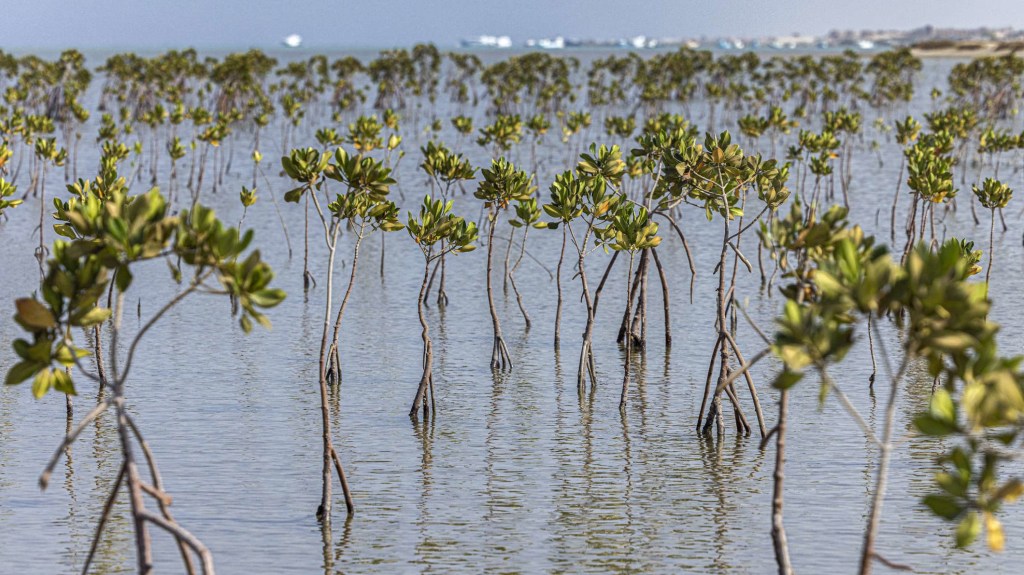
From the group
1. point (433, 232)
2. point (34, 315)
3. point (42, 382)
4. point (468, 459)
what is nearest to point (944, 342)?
point (34, 315)

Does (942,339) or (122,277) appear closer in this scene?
(942,339)

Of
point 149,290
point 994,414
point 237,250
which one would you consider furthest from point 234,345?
point 994,414

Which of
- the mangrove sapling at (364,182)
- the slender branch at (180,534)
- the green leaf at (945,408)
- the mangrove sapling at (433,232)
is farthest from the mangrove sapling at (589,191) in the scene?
the green leaf at (945,408)

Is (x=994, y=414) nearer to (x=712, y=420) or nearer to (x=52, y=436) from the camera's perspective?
(x=712, y=420)

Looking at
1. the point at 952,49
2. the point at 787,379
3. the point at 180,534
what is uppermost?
the point at 952,49

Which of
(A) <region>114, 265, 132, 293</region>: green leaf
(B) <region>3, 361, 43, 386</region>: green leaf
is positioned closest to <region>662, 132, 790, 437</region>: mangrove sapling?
(A) <region>114, 265, 132, 293</region>: green leaf

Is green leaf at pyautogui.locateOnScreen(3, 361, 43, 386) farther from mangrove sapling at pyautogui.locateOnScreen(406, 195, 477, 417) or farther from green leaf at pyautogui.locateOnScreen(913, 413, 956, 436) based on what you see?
mangrove sapling at pyautogui.locateOnScreen(406, 195, 477, 417)

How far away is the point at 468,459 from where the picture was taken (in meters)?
10.2

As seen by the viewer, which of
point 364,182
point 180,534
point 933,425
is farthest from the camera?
point 364,182

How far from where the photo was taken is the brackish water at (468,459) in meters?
8.22

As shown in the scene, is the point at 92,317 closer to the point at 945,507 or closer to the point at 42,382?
the point at 42,382

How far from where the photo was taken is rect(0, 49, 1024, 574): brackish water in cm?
822

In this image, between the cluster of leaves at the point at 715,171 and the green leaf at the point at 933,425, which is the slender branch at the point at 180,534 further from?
the cluster of leaves at the point at 715,171

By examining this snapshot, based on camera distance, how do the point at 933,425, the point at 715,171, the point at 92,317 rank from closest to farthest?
1. the point at 933,425
2. the point at 92,317
3. the point at 715,171
